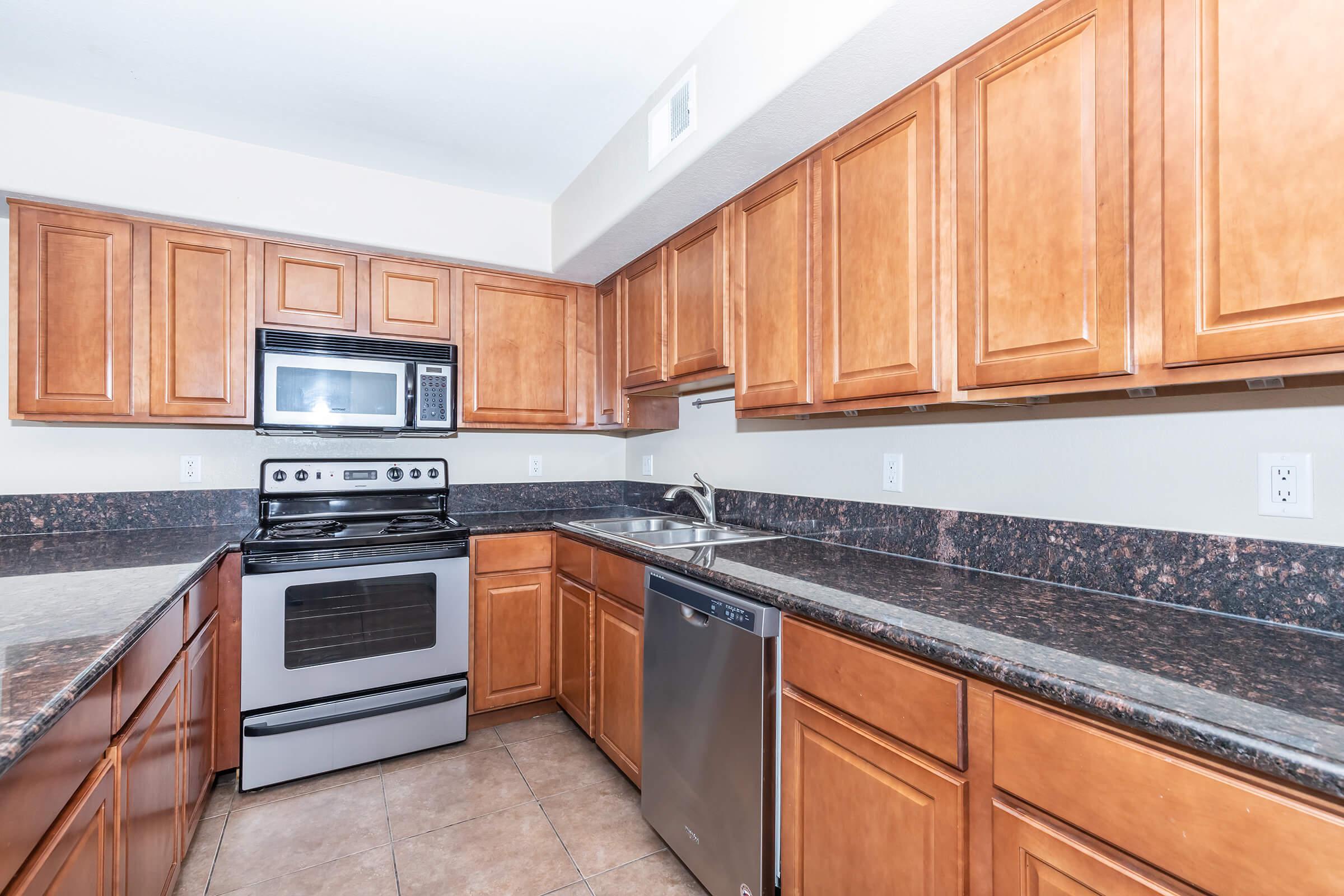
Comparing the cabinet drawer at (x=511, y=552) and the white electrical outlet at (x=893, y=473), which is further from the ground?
the white electrical outlet at (x=893, y=473)

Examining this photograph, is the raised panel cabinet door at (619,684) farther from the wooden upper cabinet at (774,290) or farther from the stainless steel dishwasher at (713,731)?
the wooden upper cabinet at (774,290)

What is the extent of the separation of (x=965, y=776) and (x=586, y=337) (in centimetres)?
254

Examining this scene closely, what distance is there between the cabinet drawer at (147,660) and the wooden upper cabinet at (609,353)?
5.93ft

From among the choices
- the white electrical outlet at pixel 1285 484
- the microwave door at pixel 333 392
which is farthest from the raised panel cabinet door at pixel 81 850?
the white electrical outlet at pixel 1285 484

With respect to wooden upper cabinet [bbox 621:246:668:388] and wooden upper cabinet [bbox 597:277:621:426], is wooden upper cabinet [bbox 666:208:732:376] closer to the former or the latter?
wooden upper cabinet [bbox 621:246:668:388]

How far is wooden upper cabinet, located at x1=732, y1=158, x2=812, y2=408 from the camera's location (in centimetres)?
182

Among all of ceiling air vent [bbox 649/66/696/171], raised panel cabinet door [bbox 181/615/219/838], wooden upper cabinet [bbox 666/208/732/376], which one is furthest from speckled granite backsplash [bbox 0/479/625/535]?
ceiling air vent [bbox 649/66/696/171]

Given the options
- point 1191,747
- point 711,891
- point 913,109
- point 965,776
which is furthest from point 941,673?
point 913,109

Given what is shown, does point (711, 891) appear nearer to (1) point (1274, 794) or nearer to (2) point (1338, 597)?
(1) point (1274, 794)

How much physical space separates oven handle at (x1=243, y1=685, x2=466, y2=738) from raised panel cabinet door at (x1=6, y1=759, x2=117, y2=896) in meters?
1.08

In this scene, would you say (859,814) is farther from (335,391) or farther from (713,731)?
(335,391)

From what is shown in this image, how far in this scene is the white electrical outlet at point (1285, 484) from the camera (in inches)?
44.1

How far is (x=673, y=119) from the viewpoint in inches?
77.0

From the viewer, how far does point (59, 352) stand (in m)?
2.21
